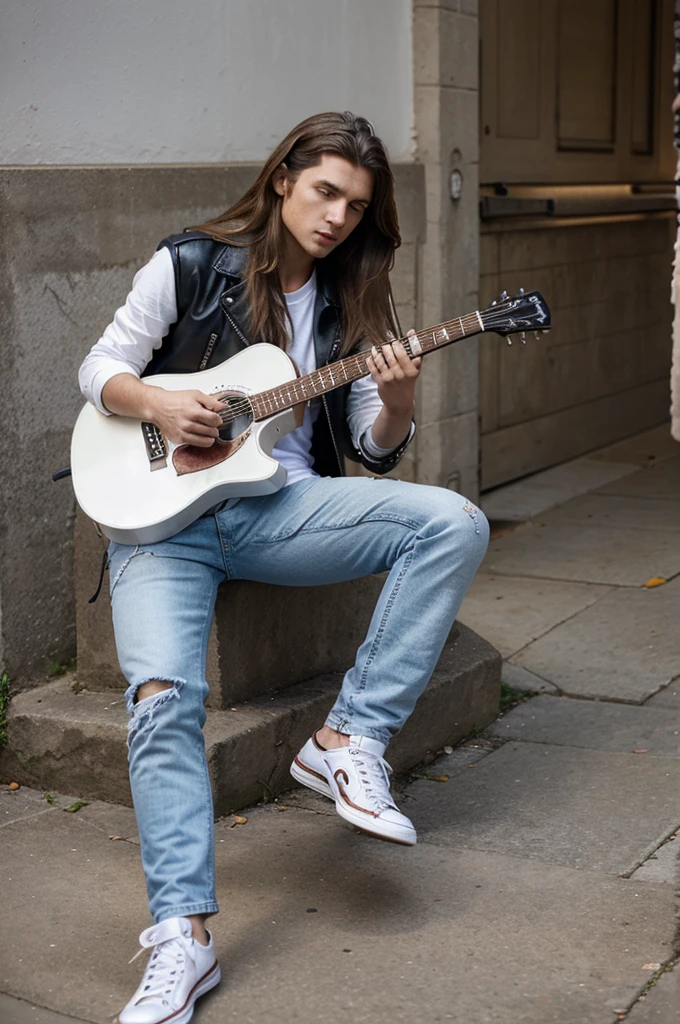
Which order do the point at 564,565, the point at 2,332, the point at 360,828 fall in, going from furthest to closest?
1. the point at 564,565
2. the point at 2,332
3. the point at 360,828

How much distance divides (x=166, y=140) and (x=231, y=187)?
11.6 inches

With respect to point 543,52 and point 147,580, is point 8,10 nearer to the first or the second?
point 147,580

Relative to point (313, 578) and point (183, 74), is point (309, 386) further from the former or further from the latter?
point (183, 74)

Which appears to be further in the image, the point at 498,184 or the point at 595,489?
the point at 595,489

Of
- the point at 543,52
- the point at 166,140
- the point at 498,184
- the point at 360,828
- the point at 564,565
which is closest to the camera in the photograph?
Result: the point at 360,828

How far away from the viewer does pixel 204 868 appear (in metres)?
2.67

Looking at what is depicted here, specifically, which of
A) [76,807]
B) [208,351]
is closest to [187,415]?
[208,351]

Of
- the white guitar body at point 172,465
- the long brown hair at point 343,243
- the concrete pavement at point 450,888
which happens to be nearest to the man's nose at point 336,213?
the long brown hair at point 343,243

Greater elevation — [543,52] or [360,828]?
[543,52]

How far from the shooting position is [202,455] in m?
3.17

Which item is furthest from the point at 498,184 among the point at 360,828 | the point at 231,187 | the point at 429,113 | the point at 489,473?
the point at 360,828

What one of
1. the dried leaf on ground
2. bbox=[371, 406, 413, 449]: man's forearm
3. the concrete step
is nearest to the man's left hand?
bbox=[371, 406, 413, 449]: man's forearm

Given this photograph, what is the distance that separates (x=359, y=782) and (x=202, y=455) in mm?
799

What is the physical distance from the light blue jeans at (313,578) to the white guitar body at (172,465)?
0.07 meters
